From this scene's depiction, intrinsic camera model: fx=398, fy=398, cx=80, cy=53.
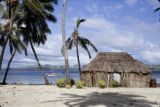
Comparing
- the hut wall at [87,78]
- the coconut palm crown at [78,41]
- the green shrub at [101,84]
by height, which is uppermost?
the coconut palm crown at [78,41]

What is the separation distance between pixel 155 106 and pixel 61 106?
5.22 meters

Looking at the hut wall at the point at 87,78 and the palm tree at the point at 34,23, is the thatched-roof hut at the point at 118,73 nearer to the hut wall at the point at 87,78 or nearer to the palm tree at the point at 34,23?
the hut wall at the point at 87,78

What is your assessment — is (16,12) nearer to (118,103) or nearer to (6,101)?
(6,101)

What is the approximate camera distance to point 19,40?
4494 cm

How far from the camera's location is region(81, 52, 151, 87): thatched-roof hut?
38.9m

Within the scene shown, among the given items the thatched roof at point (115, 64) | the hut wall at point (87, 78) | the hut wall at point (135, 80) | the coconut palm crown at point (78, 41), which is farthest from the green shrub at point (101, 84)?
the coconut palm crown at point (78, 41)

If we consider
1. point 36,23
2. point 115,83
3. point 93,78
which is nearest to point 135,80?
point 115,83

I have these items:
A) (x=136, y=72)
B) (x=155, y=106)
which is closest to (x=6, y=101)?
(x=155, y=106)

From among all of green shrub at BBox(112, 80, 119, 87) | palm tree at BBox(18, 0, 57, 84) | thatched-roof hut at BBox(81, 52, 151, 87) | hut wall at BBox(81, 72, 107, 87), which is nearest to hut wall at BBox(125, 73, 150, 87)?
thatched-roof hut at BBox(81, 52, 151, 87)

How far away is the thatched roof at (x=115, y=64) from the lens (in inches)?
A: 1537

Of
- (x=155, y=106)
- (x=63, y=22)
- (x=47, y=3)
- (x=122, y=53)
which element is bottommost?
(x=155, y=106)

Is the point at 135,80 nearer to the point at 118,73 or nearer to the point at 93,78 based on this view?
the point at 118,73

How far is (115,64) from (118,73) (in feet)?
3.19

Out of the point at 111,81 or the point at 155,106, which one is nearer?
the point at 155,106
